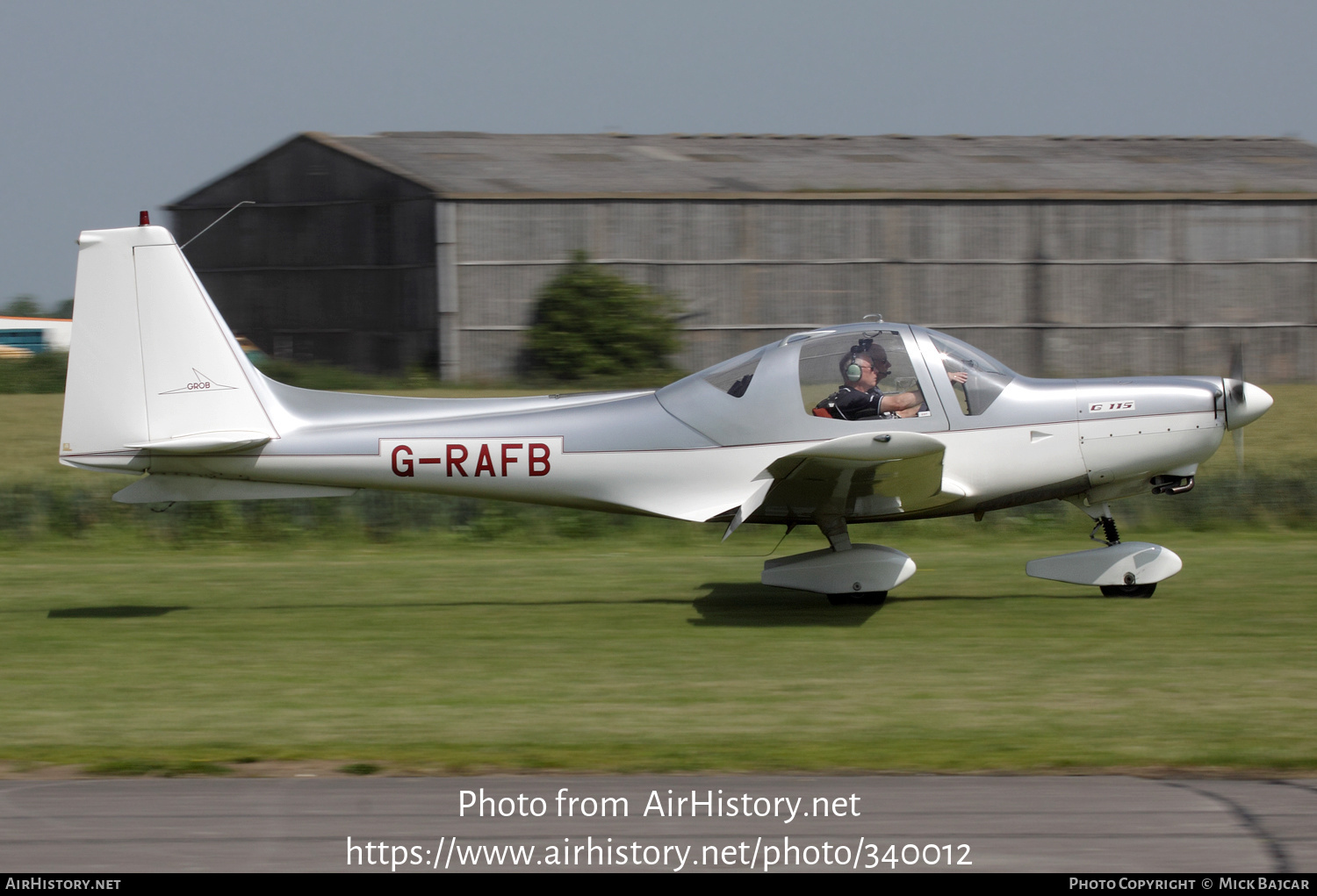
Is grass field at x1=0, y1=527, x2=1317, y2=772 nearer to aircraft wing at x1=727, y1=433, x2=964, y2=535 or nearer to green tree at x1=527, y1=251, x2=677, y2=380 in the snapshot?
aircraft wing at x1=727, y1=433, x2=964, y2=535

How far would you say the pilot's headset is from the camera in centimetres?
847

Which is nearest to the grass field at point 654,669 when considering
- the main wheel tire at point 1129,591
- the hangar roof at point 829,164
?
A: the main wheel tire at point 1129,591

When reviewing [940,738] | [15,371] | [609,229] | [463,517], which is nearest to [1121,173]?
[609,229]

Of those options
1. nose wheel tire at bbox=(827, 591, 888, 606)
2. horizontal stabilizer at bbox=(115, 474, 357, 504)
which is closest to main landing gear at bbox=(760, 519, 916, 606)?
nose wheel tire at bbox=(827, 591, 888, 606)

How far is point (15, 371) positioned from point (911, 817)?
30.7 m

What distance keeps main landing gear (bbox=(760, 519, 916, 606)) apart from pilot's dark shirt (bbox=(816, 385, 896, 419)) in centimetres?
87

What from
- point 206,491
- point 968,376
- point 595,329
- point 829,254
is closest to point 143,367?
point 206,491

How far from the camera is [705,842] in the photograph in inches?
176

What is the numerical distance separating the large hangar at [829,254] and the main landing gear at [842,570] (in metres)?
21.9

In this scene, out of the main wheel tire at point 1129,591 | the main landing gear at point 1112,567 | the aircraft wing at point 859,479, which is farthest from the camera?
the main wheel tire at point 1129,591

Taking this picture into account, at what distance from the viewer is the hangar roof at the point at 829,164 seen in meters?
31.7

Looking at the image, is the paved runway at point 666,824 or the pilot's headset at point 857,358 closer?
the paved runway at point 666,824

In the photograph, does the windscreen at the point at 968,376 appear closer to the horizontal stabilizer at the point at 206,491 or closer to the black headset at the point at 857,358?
the black headset at the point at 857,358

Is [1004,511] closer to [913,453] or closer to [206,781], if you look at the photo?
[913,453]
